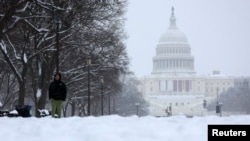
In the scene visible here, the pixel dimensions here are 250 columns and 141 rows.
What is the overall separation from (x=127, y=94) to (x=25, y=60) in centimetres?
8425

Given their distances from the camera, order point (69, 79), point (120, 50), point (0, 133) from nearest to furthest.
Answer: point (0, 133)
point (69, 79)
point (120, 50)

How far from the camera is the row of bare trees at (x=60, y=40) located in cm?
2798

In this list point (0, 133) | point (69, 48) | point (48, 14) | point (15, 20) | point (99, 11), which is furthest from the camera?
point (69, 48)

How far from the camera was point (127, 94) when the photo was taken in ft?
385

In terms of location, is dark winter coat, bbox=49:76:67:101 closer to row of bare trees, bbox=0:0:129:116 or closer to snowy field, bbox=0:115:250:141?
row of bare trees, bbox=0:0:129:116


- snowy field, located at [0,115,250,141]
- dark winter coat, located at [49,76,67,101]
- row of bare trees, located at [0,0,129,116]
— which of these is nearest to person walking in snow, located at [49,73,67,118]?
dark winter coat, located at [49,76,67,101]

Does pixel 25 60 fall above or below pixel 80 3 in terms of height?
below

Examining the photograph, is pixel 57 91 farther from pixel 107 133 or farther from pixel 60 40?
pixel 60 40

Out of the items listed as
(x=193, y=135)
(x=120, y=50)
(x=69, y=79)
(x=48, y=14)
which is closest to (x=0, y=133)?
(x=193, y=135)

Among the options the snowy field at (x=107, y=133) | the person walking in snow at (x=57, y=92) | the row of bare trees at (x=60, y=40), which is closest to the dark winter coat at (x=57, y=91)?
the person walking in snow at (x=57, y=92)

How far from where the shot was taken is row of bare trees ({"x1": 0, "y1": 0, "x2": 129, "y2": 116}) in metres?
28.0

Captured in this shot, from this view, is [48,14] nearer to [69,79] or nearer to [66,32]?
[66,32]

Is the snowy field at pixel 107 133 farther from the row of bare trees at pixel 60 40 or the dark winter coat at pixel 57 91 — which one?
the row of bare trees at pixel 60 40

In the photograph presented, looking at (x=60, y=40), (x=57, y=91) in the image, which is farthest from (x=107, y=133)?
(x=60, y=40)
